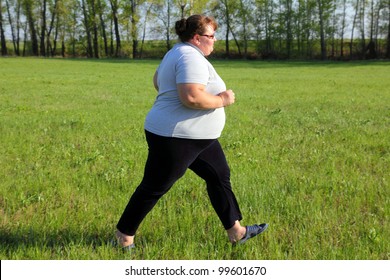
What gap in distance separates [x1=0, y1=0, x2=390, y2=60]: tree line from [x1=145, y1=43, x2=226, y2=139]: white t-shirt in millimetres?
65586

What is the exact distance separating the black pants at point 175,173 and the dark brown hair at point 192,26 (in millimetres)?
888

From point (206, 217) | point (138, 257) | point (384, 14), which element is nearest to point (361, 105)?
point (206, 217)

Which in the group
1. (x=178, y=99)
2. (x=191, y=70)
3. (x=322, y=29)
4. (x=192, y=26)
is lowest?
(x=178, y=99)

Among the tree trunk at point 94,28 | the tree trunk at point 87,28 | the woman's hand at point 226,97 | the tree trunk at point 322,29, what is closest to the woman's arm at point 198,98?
the woman's hand at point 226,97

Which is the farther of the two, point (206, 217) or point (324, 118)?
point (324, 118)

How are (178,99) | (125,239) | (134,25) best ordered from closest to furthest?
(178,99), (125,239), (134,25)

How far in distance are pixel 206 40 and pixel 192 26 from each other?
0.54 feet

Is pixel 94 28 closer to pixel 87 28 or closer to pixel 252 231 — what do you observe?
pixel 87 28

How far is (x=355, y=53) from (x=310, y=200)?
6465 centimetres

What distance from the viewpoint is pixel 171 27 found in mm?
67625

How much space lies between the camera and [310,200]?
189 inches

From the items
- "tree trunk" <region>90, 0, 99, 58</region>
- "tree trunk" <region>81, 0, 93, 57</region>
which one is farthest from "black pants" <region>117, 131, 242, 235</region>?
"tree trunk" <region>81, 0, 93, 57</region>

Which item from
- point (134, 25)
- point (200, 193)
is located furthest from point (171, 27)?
point (200, 193)

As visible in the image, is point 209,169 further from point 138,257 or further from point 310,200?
point 310,200
